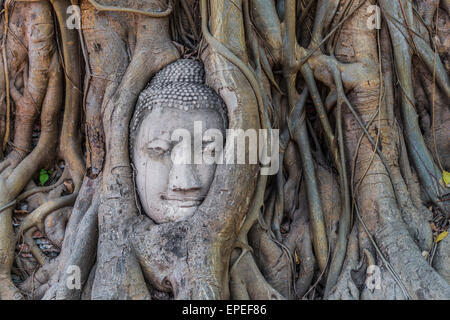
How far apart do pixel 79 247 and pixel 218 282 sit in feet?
2.79

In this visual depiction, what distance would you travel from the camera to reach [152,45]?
132 inches

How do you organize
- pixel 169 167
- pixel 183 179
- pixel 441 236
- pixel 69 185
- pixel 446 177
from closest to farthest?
pixel 183 179 → pixel 169 167 → pixel 441 236 → pixel 446 177 → pixel 69 185

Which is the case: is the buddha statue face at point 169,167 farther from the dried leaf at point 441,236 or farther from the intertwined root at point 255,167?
the dried leaf at point 441,236

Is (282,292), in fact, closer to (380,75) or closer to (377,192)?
(377,192)

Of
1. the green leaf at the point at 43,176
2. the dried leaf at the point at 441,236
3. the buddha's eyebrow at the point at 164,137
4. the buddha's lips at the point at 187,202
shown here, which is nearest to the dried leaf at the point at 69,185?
the green leaf at the point at 43,176

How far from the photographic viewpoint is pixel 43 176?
12.0ft

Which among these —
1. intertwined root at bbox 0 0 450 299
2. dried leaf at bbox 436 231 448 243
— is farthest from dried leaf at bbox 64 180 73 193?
dried leaf at bbox 436 231 448 243

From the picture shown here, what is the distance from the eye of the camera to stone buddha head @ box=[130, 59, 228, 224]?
296cm

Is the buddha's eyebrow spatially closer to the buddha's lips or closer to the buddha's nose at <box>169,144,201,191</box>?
the buddha's nose at <box>169,144,201,191</box>

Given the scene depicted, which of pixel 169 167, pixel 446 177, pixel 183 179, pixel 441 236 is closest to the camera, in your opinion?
pixel 183 179

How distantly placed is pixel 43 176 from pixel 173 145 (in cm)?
114

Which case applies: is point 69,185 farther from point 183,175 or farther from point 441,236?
point 441,236

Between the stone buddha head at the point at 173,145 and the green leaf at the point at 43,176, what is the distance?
0.83m

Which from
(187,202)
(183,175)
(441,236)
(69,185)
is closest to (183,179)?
(183,175)
